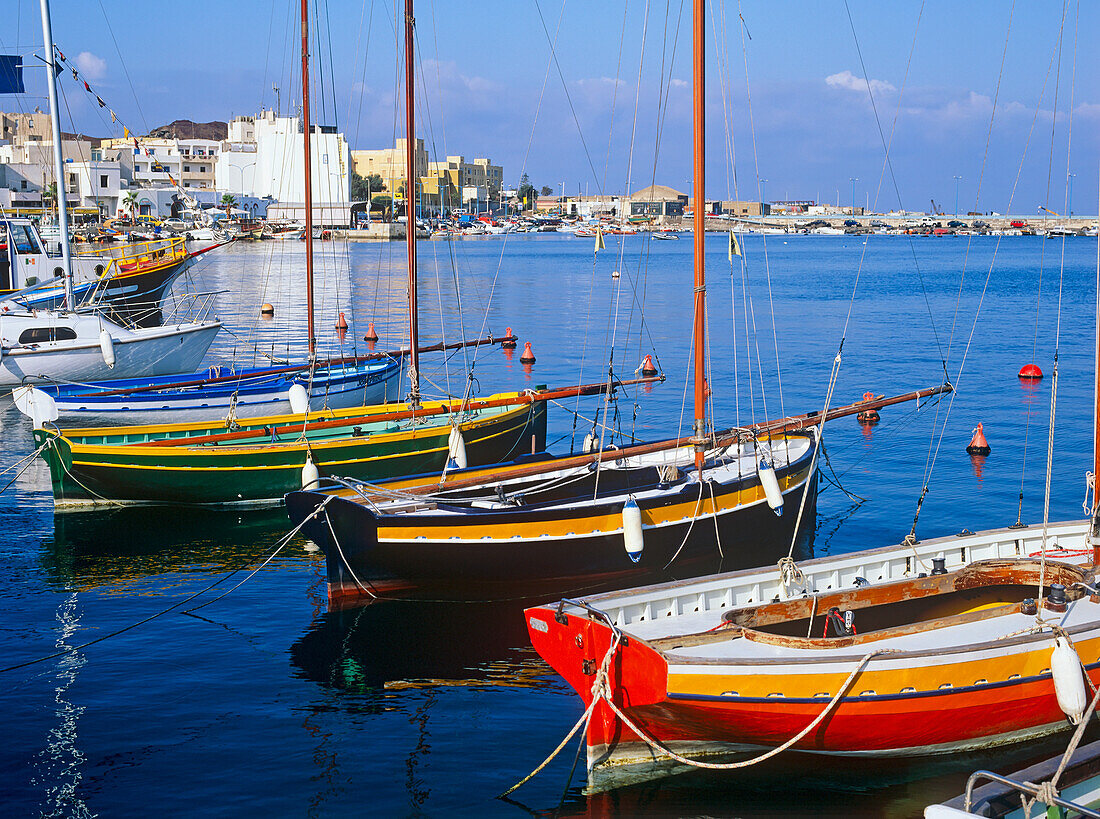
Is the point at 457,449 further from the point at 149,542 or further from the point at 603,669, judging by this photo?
the point at 603,669

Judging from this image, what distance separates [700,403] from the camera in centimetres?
1812

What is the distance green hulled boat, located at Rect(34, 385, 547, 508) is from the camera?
2156 centimetres

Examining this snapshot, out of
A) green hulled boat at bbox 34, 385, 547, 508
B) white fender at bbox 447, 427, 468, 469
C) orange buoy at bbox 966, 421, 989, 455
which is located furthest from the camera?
orange buoy at bbox 966, 421, 989, 455

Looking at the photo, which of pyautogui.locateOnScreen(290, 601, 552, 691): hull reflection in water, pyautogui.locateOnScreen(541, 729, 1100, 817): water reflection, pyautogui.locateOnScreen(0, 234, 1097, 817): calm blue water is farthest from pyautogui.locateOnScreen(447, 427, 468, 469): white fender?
pyautogui.locateOnScreen(541, 729, 1100, 817): water reflection

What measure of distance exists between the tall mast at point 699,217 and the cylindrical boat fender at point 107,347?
22750 mm

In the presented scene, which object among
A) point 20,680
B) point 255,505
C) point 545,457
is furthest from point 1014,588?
point 255,505

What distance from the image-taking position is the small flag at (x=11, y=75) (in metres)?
35.6

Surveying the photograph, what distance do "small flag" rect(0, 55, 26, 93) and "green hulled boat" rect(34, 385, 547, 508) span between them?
64.2ft

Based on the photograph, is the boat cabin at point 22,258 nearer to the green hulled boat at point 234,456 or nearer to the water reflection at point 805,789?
the green hulled boat at point 234,456

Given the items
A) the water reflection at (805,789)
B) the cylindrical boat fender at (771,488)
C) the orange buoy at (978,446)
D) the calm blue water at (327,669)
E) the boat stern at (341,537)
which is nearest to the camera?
the water reflection at (805,789)

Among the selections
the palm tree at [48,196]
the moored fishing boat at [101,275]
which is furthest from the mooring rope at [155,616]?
the palm tree at [48,196]

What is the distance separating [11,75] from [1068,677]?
37.7 m

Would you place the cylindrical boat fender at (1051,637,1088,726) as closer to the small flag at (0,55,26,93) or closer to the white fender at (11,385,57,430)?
the white fender at (11,385,57,430)

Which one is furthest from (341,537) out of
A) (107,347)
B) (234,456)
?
(107,347)
